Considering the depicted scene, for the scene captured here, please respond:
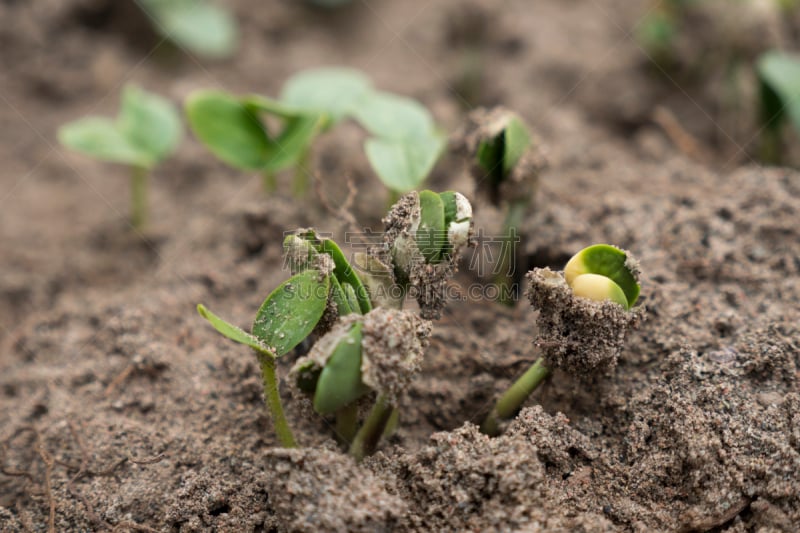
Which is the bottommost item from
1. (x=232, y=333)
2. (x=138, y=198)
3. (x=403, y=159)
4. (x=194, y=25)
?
(x=138, y=198)

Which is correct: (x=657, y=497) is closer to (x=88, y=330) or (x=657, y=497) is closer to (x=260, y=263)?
(x=260, y=263)

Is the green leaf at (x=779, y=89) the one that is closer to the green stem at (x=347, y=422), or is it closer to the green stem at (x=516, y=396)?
the green stem at (x=516, y=396)

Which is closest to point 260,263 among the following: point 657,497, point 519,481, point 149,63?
point 519,481

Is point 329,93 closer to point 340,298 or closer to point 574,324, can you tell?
→ point 340,298

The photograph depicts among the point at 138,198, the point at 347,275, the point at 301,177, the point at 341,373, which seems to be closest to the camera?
the point at 341,373

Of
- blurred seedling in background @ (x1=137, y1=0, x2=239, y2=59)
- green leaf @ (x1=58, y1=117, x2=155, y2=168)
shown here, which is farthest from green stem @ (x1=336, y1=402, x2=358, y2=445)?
blurred seedling in background @ (x1=137, y1=0, x2=239, y2=59)

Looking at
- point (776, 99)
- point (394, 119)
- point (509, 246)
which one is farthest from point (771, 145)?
point (394, 119)

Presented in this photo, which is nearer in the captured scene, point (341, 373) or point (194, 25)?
point (341, 373)
